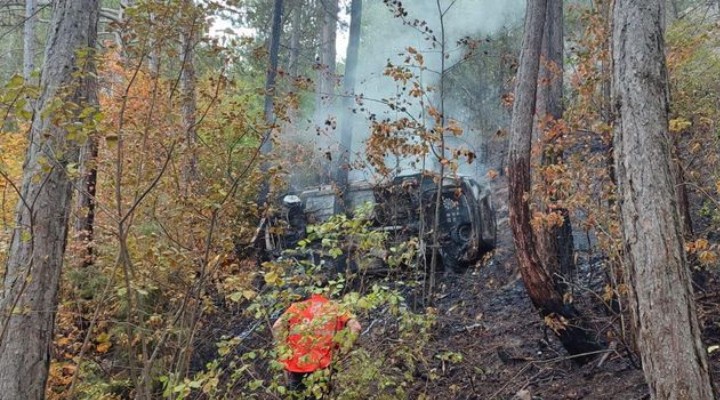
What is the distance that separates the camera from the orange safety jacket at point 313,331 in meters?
3.77

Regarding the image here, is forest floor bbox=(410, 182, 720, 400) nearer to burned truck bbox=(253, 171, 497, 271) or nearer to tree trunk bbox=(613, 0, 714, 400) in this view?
burned truck bbox=(253, 171, 497, 271)

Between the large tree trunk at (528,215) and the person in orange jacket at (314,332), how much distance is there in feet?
7.85

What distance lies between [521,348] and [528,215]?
1834 mm

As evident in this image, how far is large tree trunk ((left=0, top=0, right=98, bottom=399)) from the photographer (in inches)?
166

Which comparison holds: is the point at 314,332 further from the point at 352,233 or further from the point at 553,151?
the point at 553,151

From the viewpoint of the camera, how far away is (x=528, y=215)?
222 inches

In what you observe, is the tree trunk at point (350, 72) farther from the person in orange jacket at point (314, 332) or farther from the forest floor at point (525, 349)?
the person in orange jacket at point (314, 332)

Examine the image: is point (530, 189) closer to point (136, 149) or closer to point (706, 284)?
point (706, 284)

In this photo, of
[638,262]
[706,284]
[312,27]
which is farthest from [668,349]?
[312,27]

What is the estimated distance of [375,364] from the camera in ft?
14.7

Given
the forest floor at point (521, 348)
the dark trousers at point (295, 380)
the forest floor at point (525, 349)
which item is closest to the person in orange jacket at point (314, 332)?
the dark trousers at point (295, 380)

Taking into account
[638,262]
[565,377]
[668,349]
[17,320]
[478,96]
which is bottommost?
[565,377]

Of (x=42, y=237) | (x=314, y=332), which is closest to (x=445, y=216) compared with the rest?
(x=314, y=332)

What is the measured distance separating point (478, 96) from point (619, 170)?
13.9m
